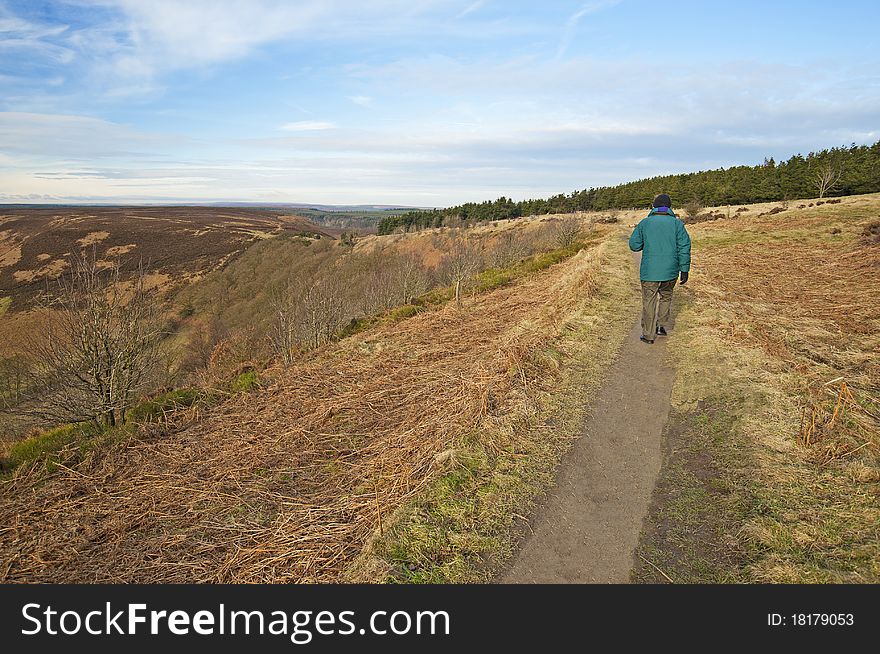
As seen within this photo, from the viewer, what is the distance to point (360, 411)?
Result: 6766mm

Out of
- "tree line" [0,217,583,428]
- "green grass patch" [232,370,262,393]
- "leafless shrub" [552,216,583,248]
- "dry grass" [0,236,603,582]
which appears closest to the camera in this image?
"dry grass" [0,236,603,582]

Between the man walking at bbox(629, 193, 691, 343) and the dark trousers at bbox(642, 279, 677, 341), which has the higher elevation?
the man walking at bbox(629, 193, 691, 343)

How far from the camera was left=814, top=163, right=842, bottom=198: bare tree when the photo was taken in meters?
56.5

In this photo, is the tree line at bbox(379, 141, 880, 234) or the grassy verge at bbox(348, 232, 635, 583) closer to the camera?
the grassy verge at bbox(348, 232, 635, 583)

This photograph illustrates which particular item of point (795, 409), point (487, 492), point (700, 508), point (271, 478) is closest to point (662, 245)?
point (795, 409)

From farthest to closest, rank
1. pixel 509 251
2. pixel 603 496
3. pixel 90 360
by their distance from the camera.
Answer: pixel 509 251 → pixel 90 360 → pixel 603 496

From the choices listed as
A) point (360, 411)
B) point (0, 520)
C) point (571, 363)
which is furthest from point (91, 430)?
point (571, 363)

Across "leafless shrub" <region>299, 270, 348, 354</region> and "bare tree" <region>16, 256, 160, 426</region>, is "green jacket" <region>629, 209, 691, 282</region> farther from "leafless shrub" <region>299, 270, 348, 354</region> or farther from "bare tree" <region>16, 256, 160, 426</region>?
"leafless shrub" <region>299, 270, 348, 354</region>

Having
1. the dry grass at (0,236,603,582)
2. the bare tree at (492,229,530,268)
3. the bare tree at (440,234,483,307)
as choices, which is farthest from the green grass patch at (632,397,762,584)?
the bare tree at (492,229,530,268)

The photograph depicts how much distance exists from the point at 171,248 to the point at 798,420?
110 m

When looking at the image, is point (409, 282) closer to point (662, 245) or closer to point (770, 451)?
point (662, 245)

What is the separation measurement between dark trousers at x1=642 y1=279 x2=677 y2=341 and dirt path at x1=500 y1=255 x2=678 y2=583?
1.87 m

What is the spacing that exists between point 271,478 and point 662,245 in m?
7.02

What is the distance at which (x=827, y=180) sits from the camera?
56.4 metres
